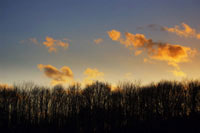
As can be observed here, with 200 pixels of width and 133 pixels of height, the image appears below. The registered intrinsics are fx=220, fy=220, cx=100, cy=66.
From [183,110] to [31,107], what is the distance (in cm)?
4784

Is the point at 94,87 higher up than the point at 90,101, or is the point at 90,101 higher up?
the point at 94,87

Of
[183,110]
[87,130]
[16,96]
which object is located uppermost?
[16,96]

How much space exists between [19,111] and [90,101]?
2349 cm

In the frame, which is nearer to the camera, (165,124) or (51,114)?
(165,124)

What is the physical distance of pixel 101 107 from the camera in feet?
224

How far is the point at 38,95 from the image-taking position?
74.6 meters

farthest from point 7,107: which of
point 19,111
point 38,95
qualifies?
point 38,95

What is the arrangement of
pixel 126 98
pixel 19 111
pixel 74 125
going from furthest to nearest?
pixel 19 111, pixel 126 98, pixel 74 125

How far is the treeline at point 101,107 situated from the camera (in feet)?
193

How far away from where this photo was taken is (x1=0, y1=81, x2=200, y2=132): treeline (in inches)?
2312

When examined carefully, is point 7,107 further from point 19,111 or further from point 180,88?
point 180,88

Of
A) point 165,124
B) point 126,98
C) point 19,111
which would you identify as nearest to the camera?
point 165,124

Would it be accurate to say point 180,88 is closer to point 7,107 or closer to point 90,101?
point 90,101

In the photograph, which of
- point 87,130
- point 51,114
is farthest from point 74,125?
point 51,114
